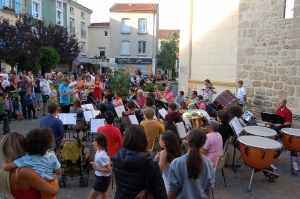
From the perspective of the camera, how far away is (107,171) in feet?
11.8

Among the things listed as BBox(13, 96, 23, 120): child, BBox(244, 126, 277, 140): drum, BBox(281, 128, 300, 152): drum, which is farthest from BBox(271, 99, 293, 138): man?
BBox(13, 96, 23, 120): child

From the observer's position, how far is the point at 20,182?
2.47m

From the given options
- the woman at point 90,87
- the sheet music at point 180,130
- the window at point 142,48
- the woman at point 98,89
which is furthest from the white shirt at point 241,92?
the window at point 142,48

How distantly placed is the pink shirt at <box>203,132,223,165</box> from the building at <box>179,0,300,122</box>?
5.44 m

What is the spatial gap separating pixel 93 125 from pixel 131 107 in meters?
1.17

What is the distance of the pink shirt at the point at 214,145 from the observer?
4.41m

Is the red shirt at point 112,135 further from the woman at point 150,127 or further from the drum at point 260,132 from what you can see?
the drum at point 260,132

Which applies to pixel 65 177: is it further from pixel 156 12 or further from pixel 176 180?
pixel 156 12

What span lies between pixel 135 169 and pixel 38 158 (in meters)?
0.97

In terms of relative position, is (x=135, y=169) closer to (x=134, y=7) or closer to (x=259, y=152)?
(x=259, y=152)

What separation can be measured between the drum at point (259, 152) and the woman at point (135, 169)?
2817 millimetres

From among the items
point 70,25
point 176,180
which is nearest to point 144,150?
point 176,180

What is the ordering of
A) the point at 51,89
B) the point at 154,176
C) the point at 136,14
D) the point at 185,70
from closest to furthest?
1. the point at 154,176
2. the point at 51,89
3. the point at 185,70
4. the point at 136,14

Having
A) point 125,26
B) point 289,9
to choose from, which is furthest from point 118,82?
point 125,26
